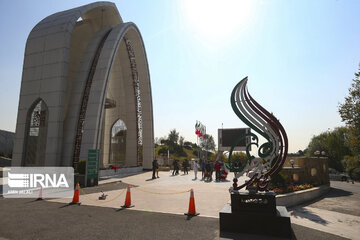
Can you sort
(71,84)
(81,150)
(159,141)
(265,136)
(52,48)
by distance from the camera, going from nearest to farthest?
(265,136) → (81,150) → (52,48) → (71,84) → (159,141)

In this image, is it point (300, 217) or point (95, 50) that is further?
point (95, 50)

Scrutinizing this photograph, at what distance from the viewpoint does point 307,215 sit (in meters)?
7.82

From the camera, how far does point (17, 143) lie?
2136 centimetres

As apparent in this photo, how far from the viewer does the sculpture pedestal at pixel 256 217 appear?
5.48 m

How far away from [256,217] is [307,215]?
3481mm

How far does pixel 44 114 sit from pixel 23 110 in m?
2.17

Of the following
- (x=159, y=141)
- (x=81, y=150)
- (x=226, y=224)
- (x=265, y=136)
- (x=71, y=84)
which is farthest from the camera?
(x=159, y=141)

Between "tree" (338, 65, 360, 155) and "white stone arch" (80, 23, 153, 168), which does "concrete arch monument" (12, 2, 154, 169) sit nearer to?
"white stone arch" (80, 23, 153, 168)

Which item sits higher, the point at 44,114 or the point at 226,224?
the point at 44,114

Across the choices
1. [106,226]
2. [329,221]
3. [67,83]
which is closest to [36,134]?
[67,83]

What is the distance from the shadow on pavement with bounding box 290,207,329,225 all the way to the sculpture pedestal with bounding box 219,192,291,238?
1.96 meters

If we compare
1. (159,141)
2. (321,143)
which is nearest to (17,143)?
(321,143)

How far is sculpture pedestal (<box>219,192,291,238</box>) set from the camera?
5.48 metres

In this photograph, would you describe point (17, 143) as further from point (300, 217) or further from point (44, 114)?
point (300, 217)
